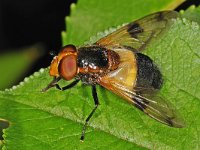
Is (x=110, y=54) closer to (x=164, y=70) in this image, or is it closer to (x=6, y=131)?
(x=164, y=70)

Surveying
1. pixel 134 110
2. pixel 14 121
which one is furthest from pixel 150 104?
pixel 14 121

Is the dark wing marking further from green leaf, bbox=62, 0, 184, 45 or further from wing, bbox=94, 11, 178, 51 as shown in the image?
green leaf, bbox=62, 0, 184, 45

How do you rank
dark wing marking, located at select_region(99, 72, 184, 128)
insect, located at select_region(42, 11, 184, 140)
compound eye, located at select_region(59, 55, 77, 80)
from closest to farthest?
dark wing marking, located at select_region(99, 72, 184, 128), insect, located at select_region(42, 11, 184, 140), compound eye, located at select_region(59, 55, 77, 80)

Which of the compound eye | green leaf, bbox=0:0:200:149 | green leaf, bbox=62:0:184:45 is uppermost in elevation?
green leaf, bbox=62:0:184:45

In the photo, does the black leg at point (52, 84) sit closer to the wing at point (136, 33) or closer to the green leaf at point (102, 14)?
the wing at point (136, 33)

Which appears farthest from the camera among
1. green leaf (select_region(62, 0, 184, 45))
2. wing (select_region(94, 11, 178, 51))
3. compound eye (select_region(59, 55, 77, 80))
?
green leaf (select_region(62, 0, 184, 45))

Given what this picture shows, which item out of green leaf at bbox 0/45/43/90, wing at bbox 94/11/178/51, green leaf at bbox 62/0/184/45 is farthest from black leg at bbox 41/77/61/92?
green leaf at bbox 0/45/43/90

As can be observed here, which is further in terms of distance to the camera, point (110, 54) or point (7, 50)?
point (7, 50)
